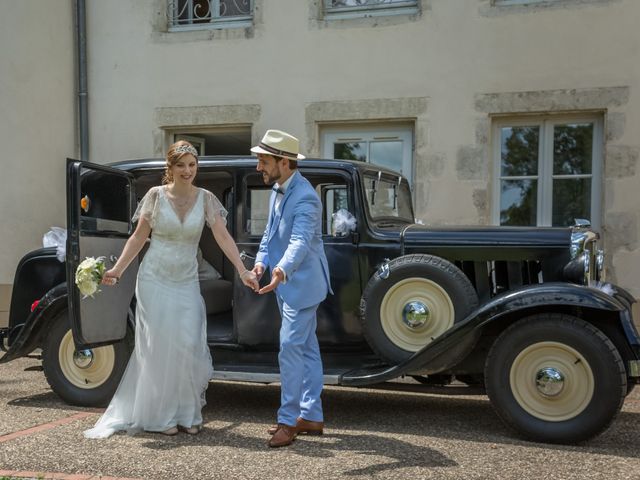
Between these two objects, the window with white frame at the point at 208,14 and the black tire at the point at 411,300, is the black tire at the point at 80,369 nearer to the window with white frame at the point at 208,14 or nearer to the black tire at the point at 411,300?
the black tire at the point at 411,300

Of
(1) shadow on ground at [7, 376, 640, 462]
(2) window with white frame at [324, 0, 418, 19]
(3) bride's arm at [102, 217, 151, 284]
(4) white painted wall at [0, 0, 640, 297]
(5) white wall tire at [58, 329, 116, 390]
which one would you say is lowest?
(1) shadow on ground at [7, 376, 640, 462]

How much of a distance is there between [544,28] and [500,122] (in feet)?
3.53

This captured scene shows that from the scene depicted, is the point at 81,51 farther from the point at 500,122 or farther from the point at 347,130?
the point at 500,122

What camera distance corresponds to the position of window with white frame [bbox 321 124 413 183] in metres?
8.34

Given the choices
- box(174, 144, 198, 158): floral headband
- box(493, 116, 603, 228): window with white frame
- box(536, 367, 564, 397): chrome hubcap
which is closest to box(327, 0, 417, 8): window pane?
box(493, 116, 603, 228): window with white frame

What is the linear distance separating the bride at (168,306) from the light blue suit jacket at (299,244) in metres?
0.28

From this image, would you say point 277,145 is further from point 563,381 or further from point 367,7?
point 367,7

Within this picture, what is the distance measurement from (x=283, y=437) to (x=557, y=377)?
1.57m

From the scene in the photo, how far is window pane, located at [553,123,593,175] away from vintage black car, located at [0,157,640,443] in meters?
2.99

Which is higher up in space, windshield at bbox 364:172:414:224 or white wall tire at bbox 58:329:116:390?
windshield at bbox 364:172:414:224

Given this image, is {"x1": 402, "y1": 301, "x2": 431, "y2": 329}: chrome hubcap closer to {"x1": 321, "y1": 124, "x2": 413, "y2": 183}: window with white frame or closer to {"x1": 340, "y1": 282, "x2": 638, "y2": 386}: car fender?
{"x1": 340, "y1": 282, "x2": 638, "y2": 386}: car fender

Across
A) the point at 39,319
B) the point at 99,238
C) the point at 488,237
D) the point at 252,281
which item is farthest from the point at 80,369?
the point at 488,237

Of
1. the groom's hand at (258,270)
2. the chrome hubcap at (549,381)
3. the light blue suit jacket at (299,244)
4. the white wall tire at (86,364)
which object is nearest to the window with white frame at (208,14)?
Result: the white wall tire at (86,364)

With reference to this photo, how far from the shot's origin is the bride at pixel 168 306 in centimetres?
429
